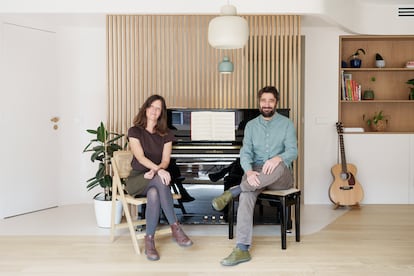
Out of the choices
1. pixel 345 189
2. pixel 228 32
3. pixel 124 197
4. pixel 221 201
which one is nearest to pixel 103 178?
pixel 124 197

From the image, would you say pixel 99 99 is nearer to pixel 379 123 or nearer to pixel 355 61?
pixel 355 61

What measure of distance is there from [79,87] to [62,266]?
2.78 m

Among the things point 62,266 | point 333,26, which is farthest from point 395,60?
point 62,266

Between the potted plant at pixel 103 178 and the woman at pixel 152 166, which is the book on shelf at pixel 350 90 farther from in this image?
the potted plant at pixel 103 178

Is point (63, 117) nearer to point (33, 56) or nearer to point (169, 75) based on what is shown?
point (33, 56)

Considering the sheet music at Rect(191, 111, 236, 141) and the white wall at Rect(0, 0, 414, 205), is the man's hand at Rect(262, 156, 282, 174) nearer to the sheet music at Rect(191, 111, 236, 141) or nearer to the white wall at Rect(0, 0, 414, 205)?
the sheet music at Rect(191, 111, 236, 141)

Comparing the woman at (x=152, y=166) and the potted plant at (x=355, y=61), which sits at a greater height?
the potted plant at (x=355, y=61)

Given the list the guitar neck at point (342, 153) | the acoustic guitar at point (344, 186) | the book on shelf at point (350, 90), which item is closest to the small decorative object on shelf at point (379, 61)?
the book on shelf at point (350, 90)

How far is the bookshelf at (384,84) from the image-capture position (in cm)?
614

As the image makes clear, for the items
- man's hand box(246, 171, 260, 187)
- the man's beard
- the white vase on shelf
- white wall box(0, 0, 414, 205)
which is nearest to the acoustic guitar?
white wall box(0, 0, 414, 205)

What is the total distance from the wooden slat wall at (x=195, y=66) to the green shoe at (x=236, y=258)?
182cm

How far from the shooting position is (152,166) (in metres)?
4.00

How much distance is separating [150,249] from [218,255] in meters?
0.49

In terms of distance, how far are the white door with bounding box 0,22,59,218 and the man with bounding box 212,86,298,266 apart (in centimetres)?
245
